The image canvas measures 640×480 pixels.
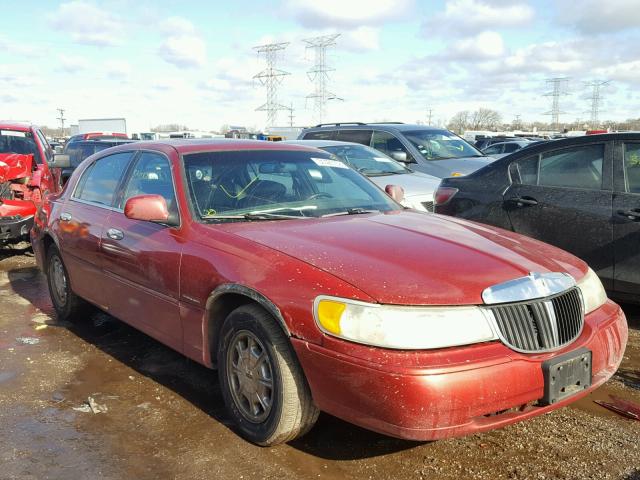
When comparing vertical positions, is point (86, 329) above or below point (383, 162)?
below

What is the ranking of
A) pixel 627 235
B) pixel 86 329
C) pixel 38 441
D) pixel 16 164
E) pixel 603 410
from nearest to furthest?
1. pixel 38 441
2. pixel 603 410
3. pixel 627 235
4. pixel 86 329
5. pixel 16 164

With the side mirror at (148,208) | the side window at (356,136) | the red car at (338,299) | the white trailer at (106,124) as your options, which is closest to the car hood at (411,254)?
the red car at (338,299)

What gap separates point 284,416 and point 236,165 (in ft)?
5.91

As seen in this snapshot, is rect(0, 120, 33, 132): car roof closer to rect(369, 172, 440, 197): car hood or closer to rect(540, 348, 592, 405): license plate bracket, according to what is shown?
rect(369, 172, 440, 197): car hood

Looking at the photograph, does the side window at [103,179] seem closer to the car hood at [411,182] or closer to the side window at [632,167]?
the car hood at [411,182]

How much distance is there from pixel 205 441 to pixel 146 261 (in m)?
1.21

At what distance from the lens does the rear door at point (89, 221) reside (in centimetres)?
457

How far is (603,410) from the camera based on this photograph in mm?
3588

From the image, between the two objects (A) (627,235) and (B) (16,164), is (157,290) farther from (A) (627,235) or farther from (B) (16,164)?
(B) (16,164)

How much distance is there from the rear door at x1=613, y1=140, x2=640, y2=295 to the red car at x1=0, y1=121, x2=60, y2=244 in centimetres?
628

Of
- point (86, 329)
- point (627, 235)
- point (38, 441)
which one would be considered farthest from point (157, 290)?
point (627, 235)

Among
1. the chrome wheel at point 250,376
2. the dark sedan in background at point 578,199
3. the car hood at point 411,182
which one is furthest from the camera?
the car hood at point 411,182

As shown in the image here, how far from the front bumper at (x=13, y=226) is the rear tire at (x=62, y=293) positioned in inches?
105

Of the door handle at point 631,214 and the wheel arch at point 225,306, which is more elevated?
the door handle at point 631,214
